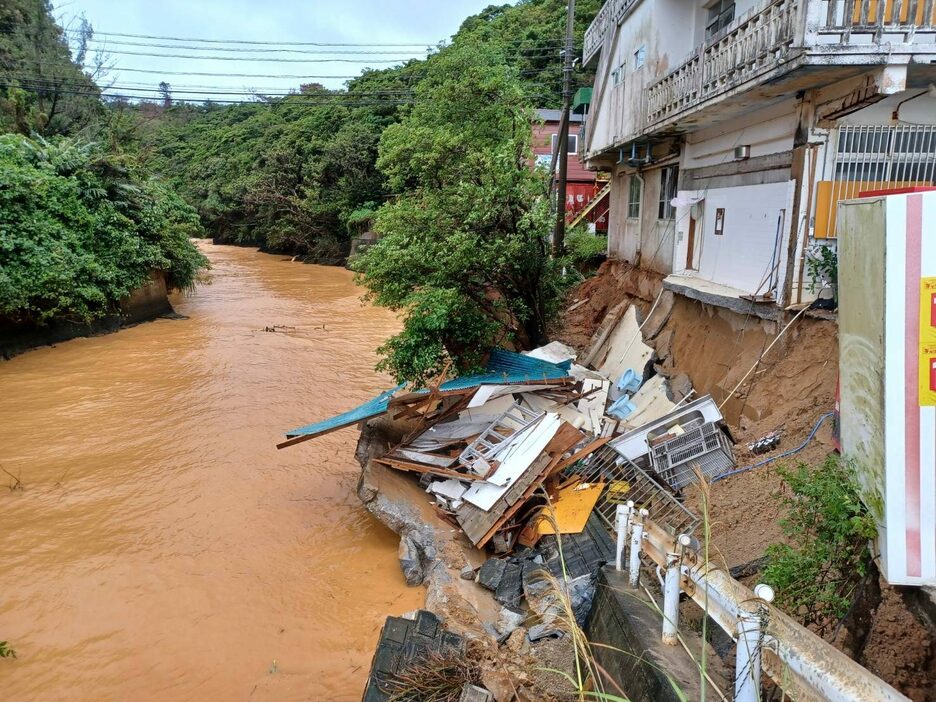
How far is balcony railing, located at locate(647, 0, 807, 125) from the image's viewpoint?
6.31m

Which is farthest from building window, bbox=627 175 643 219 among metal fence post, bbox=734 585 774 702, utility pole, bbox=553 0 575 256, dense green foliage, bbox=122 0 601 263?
dense green foliage, bbox=122 0 601 263

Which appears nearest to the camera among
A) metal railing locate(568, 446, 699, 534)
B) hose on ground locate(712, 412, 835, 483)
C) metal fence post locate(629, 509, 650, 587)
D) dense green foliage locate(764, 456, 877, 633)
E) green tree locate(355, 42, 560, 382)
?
dense green foliage locate(764, 456, 877, 633)

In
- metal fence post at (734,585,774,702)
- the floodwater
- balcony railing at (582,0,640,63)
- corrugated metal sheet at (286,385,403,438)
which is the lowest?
the floodwater

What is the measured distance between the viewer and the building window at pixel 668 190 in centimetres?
1155

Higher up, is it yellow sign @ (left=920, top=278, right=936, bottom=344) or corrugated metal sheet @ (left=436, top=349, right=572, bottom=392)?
yellow sign @ (left=920, top=278, right=936, bottom=344)

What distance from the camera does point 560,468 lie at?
7.65 metres

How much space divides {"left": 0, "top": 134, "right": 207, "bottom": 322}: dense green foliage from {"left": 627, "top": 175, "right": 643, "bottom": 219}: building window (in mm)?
15391

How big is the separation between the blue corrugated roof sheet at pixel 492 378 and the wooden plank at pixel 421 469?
27.3 inches

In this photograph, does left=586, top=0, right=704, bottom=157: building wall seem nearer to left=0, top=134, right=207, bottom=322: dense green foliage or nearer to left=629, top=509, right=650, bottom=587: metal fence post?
left=629, top=509, right=650, bottom=587: metal fence post

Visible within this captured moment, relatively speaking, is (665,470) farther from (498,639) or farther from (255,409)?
(255,409)

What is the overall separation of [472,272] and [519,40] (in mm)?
28833

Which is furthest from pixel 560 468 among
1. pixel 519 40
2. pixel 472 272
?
pixel 519 40

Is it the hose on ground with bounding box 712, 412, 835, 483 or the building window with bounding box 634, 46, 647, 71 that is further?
the building window with bounding box 634, 46, 647, 71

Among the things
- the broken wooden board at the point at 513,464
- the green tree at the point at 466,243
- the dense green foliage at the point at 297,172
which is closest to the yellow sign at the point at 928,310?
the broken wooden board at the point at 513,464
